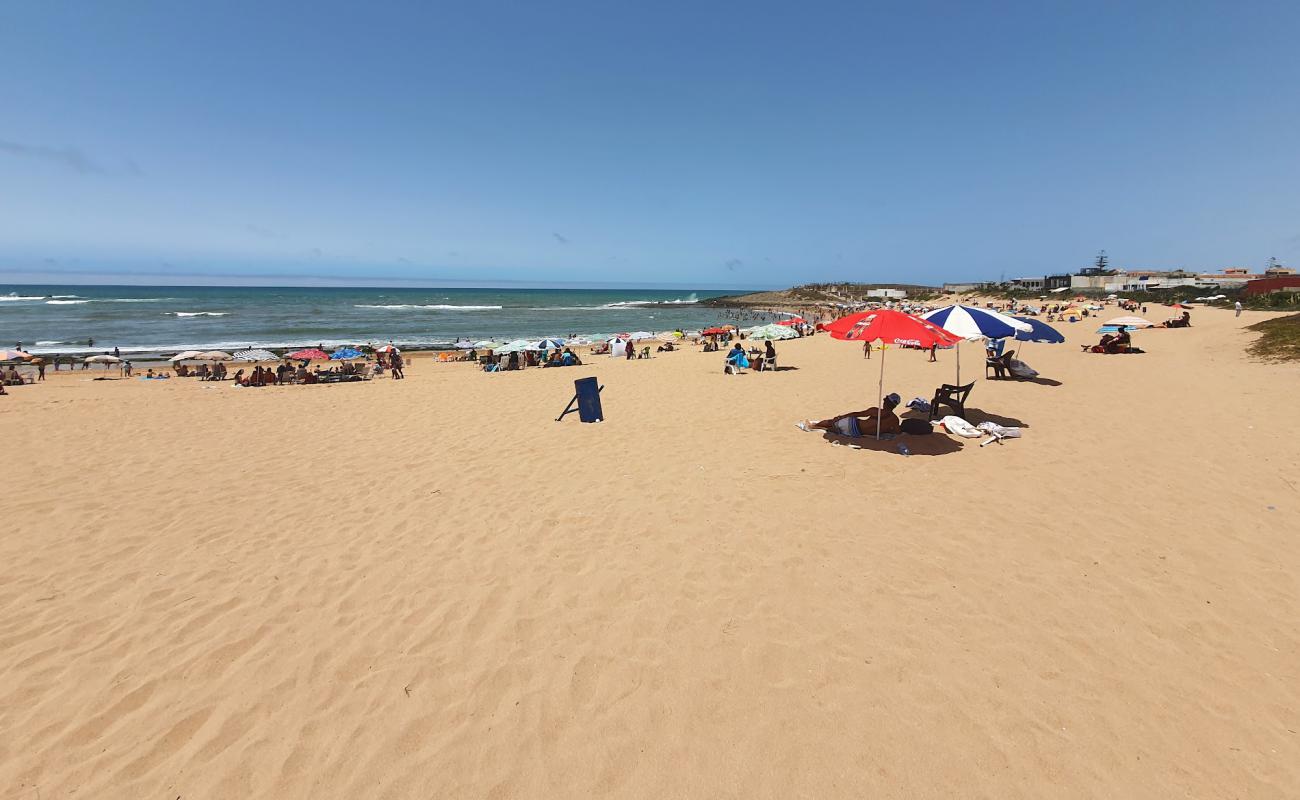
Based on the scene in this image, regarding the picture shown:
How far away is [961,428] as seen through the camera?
27.2ft

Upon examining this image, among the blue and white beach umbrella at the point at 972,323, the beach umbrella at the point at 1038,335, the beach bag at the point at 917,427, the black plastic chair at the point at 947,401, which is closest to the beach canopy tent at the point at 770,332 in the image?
the black plastic chair at the point at 947,401

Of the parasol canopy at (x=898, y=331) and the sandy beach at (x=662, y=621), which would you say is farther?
the parasol canopy at (x=898, y=331)

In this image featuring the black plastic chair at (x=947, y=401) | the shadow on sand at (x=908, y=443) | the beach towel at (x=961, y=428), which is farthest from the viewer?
the black plastic chair at (x=947, y=401)

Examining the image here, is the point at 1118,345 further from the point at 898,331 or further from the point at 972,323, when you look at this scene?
the point at 898,331

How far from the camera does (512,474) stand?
23.3 feet

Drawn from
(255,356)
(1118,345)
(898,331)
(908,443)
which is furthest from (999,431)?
(255,356)

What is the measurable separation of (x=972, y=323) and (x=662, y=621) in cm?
702

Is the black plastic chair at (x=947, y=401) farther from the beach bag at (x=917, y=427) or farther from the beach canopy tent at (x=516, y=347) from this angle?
the beach canopy tent at (x=516, y=347)

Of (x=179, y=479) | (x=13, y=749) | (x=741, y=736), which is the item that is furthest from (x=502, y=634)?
(x=179, y=479)

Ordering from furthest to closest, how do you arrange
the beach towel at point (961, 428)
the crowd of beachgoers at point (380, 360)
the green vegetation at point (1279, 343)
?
the crowd of beachgoers at point (380, 360) < the green vegetation at point (1279, 343) < the beach towel at point (961, 428)

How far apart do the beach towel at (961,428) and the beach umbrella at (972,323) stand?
141 centimetres

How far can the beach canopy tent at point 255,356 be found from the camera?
24.2 meters

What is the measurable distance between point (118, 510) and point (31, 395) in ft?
49.5

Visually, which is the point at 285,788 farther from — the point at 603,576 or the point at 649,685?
the point at 603,576
